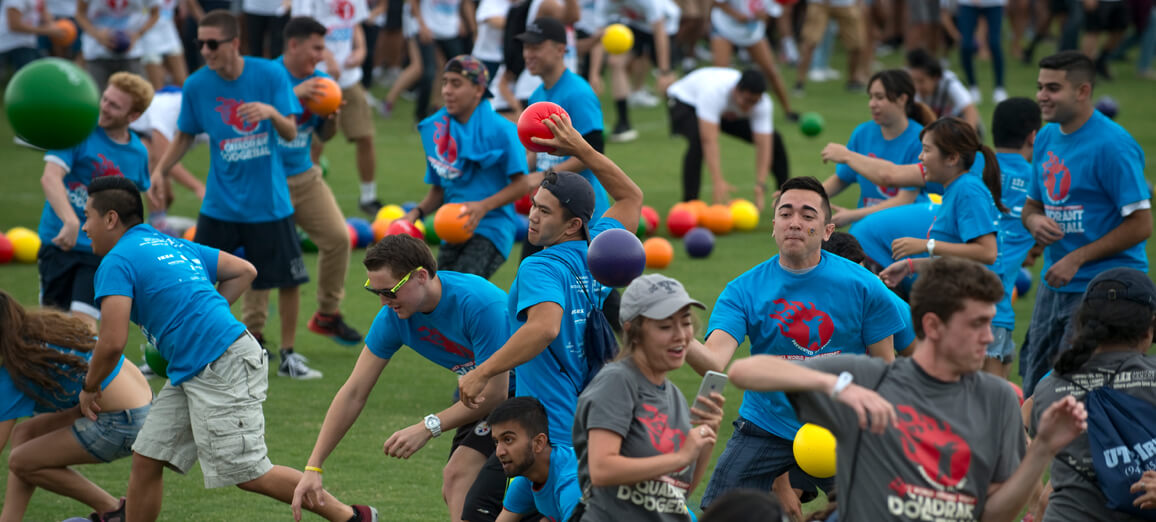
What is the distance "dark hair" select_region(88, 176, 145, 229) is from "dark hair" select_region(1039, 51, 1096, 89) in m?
4.93

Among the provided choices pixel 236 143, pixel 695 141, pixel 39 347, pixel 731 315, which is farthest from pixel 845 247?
pixel 695 141

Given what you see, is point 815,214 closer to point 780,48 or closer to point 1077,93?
point 1077,93

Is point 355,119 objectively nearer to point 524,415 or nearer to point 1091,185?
point 1091,185

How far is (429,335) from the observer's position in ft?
19.4

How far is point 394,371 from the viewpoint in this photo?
31.6 ft

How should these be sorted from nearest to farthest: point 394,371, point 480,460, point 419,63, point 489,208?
point 480,460 < point 489,208 < point 394,371 < point 419,63

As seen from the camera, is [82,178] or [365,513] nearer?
[365,513]

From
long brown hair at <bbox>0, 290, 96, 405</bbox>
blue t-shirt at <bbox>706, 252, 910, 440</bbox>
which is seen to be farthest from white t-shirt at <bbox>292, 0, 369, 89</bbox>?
blue t-shirt at <bbox>706, 252, 910, 440</bbox>

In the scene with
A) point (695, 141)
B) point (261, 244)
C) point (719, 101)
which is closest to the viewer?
point (261, 244)

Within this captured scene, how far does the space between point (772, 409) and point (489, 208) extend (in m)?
3.54

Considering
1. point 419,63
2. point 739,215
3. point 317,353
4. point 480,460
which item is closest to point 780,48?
point 419,63

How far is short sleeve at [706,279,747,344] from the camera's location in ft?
17.8

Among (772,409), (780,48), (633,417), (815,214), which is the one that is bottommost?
(780,48)

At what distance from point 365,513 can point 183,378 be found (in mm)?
1087
